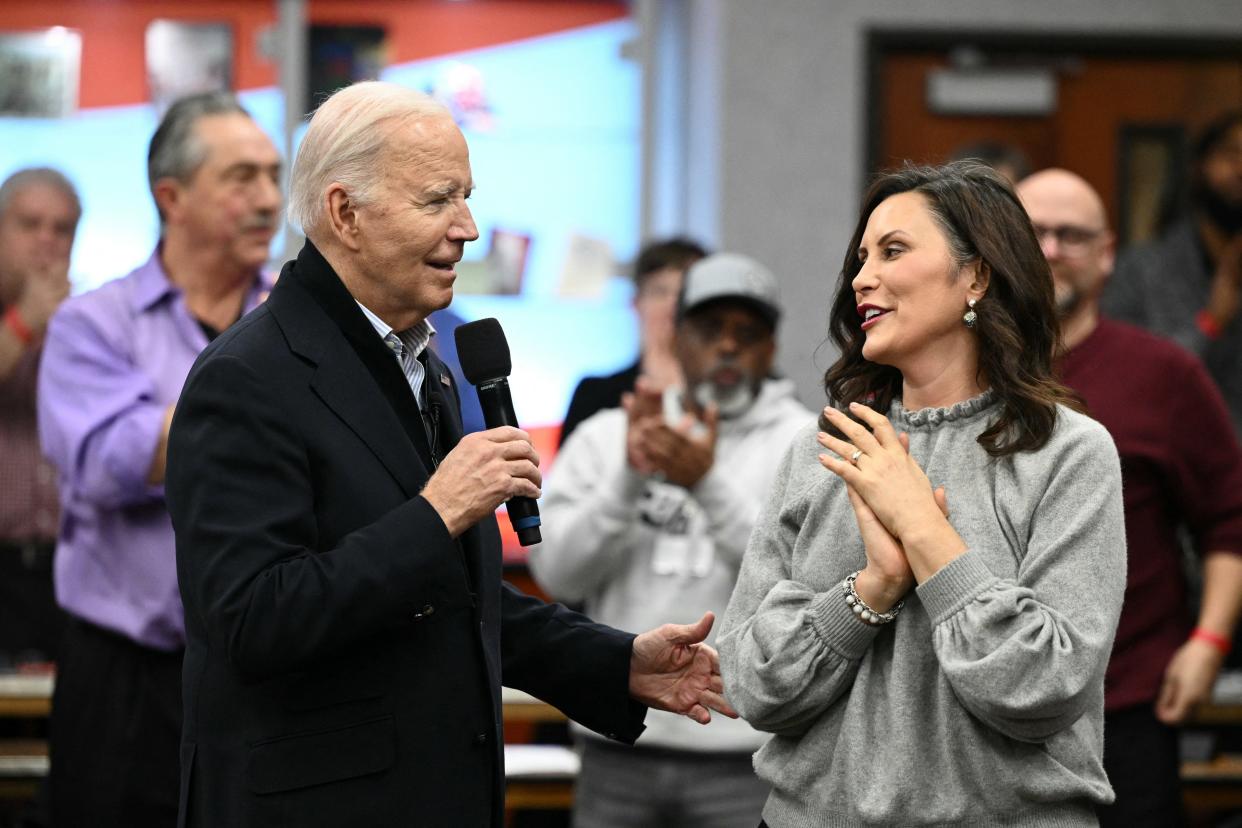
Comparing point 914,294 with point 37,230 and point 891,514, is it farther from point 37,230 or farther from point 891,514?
point 37,230

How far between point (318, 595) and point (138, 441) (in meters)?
1.19

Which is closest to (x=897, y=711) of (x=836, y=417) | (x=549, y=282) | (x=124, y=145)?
(x=836, y=417)

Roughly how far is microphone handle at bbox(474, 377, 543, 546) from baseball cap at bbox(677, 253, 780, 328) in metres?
1.36

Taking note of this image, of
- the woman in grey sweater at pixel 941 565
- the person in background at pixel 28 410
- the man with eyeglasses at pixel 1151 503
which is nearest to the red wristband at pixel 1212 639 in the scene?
the man with eyeglasses at pixel 1151 503

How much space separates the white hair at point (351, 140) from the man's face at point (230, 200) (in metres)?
1.13

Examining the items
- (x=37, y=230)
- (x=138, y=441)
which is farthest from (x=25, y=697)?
(x=138, y=441)

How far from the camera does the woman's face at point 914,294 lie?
2094mm

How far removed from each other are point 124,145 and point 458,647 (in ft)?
12.3

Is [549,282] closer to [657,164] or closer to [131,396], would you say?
[657,164]

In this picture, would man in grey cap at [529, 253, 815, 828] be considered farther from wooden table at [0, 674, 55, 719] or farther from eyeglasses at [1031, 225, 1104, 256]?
wooden table at [0, 674, 55, 719]

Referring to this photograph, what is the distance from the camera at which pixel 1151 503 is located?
3113mm

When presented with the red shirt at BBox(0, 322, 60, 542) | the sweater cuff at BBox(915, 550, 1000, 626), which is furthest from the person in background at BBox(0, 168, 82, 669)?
the sweater cuff at BBox(915, 550, 1000, 626)

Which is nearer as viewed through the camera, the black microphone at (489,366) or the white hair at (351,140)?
the white hair at (351,140)

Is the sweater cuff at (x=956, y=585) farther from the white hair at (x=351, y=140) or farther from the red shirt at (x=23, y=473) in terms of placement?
the red shirt at (x=23, y=473)
